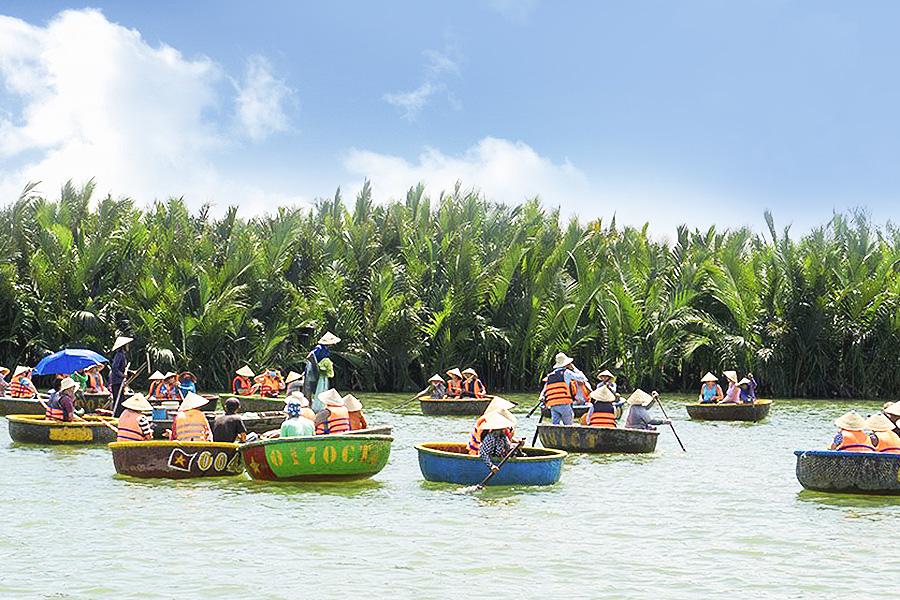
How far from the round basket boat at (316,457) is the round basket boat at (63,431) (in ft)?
22.8

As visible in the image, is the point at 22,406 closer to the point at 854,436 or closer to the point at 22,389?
the point at 22,389

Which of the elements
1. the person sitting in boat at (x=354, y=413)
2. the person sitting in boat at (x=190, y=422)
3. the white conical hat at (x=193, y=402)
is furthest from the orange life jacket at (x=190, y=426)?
the person sitting in boat at (x=354, y=413)

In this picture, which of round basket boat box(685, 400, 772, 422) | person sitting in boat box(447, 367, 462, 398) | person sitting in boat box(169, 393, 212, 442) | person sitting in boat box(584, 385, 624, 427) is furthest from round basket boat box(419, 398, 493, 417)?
person sitting in boat box(169, 393, 212, 442)

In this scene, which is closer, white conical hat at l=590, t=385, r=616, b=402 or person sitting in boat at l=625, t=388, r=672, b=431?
white conical hat at l=590, t=385, r=616, b=402

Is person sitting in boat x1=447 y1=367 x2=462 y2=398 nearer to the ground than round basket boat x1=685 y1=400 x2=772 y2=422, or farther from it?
farther from it

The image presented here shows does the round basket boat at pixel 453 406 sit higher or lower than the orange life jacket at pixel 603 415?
higher

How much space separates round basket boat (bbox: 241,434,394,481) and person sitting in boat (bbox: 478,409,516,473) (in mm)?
1650

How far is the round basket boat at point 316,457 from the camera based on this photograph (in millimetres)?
19375

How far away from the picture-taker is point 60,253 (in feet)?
150

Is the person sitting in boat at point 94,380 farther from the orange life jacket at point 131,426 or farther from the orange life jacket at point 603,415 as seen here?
the orange life jacket at point 603,415

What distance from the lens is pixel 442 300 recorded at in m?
47.4

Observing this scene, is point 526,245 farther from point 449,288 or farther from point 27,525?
point 27,525

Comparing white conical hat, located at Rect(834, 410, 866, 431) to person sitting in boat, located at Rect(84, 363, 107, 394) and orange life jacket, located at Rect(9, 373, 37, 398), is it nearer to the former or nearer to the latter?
person sitting in boat, located at Rect(84, 363, 107, 394)

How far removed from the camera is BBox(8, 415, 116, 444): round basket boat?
2586 cm
